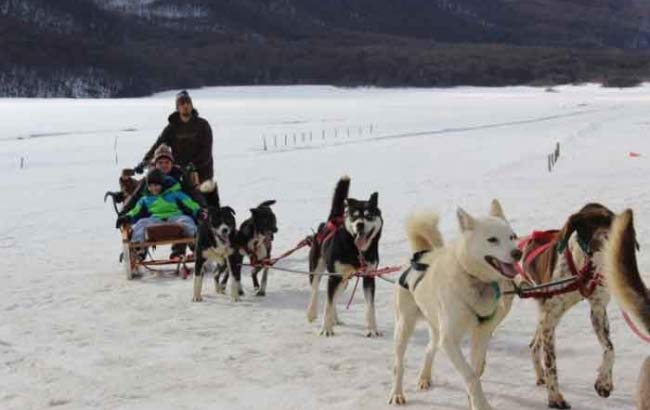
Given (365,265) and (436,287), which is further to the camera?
(365,265)

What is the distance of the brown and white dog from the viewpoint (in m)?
4.62

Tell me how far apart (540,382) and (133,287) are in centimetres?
462

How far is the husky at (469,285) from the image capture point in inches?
168

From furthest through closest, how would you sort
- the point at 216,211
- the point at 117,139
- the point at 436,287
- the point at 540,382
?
the point at 117,139
the point at 216,211
the point at 540,382
the point at 436,287

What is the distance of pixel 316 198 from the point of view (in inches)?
634

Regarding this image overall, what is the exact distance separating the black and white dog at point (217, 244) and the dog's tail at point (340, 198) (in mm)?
1207

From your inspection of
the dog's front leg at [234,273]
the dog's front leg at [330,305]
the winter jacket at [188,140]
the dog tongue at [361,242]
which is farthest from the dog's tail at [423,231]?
→ the winter jacket at [188,140]

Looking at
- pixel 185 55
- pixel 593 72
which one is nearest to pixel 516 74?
pixel 593 72

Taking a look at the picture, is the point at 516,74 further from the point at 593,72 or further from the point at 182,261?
the point at 182,261

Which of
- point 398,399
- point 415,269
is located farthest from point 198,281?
point 415,269

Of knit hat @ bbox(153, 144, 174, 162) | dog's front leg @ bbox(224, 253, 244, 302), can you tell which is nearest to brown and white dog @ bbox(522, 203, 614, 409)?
dog's front leg @ bbox(224, 253, 244, 302)

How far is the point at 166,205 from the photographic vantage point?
30.1 ft

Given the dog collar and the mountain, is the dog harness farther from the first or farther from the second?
the mountain

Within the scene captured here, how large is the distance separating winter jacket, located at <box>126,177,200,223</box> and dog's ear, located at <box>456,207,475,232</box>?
17.2 feet
